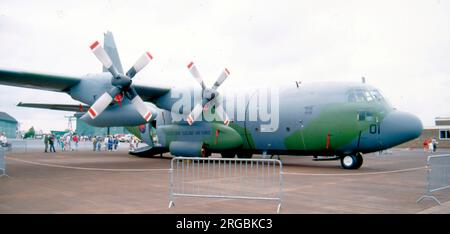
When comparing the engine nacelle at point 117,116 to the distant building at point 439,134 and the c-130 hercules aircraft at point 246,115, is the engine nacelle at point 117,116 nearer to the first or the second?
the c-130 hercules aircraft at point 246,115

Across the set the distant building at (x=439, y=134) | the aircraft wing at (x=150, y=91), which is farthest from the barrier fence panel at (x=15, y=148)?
the distant building at (x=439, y=134)

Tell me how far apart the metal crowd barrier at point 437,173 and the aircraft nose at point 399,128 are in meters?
5.53

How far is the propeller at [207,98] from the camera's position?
18672 mm

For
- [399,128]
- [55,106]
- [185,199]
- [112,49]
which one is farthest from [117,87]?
[55,106]

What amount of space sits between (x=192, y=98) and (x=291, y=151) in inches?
231

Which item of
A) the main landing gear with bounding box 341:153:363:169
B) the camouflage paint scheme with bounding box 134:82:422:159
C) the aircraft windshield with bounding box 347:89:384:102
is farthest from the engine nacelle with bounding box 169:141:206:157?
the aircraft windshield with bounding box 347:89:384:102

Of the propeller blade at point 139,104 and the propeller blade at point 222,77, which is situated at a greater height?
the propeller blade at point 222,77

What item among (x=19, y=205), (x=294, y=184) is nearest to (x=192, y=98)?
(x=294, y=184)

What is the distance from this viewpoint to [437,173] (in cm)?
910

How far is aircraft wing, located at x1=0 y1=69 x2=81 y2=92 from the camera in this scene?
14491 mm

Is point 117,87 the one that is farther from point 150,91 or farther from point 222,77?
point 222,77

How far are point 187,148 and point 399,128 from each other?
10377 mm

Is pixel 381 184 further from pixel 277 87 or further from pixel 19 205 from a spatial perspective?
pixel 19 205
